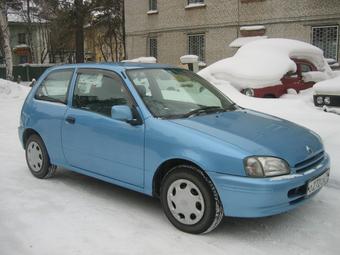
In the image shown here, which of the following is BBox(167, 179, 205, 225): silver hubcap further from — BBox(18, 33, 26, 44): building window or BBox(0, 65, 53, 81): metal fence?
BBox(18, 33, 26, 44): building window

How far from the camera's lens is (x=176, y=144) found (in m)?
4.35

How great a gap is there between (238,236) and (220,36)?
22.0 meters

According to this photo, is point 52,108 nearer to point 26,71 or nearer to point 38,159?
point 38,159

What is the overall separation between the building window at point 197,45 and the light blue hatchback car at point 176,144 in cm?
2098

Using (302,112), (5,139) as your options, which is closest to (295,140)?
(302,112)

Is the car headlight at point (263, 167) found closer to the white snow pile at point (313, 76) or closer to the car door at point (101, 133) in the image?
the car door at point (101, 133)

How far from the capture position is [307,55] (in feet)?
47.0

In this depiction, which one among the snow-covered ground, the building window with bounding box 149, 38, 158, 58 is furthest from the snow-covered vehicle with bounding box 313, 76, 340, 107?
the building window with bounding box 149, 38, 158, 58

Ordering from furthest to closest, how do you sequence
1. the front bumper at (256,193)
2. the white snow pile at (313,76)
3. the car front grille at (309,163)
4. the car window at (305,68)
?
1. the car window at (305,68)
2. the white snow pile at (313,76)
3. the car front grille at (309,163)
4. the front bumper at (256,193)

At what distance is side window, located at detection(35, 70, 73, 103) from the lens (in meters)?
5.78

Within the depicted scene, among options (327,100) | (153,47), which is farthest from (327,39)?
(327,100)

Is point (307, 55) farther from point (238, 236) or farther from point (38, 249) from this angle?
point (38, 249)

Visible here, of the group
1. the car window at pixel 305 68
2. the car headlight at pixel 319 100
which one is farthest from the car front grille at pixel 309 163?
the car window at pixel 305 68

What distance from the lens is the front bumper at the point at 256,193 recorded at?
156 inches
